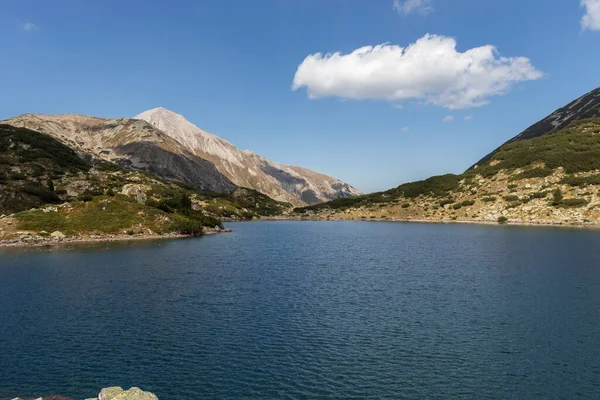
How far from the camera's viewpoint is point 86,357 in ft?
115

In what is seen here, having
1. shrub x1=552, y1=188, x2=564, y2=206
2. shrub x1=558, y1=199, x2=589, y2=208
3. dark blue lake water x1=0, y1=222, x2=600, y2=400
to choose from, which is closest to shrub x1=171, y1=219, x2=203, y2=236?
dark blue lake water x1=0, y1=222, x2=600, y2=400

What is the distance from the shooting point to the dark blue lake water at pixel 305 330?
3042 centimetres

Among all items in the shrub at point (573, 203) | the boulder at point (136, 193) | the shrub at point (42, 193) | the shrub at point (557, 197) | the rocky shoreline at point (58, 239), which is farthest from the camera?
the shrub at point (557, 197)

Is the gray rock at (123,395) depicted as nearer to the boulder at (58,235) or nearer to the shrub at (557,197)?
the boulder at (58,235)

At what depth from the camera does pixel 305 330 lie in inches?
1662

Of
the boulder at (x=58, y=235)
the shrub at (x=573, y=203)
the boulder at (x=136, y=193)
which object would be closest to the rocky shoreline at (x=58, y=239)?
the boulder at (x=58, y=235)

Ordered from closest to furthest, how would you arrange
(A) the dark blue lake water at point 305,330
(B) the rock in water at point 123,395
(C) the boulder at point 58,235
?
(B) the rock in water at point 123,395 → (A) the dark blue lake water at point 305,330 → (C) the boulder at point 58,235

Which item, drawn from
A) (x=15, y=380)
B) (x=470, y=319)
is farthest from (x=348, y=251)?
(x=15, y=380)

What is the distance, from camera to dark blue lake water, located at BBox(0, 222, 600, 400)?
3042cm

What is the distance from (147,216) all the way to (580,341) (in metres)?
145

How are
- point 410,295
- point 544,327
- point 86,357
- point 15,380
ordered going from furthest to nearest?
point 410,295 < point 544,327 < point 86,357 < point 15,380

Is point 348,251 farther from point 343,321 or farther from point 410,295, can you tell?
point 343,321

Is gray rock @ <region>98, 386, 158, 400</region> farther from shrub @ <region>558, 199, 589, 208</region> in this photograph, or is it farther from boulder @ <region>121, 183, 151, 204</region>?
shrub @ <region>558, 199, 589, 208</region>

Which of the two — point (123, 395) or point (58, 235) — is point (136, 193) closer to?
point (58, 235)
